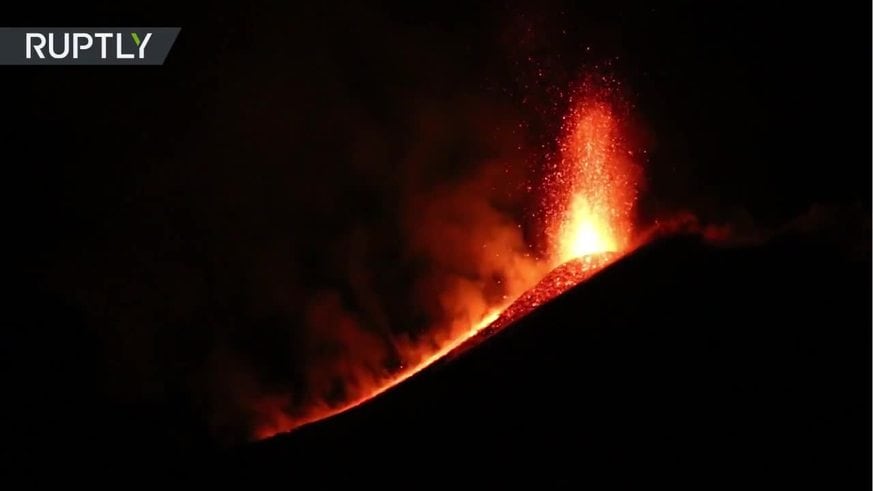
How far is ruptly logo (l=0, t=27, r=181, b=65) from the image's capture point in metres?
5.00

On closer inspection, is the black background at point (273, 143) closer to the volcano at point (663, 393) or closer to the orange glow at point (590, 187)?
the orange glow at point (590, 187)

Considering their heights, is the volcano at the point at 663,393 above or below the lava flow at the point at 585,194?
below

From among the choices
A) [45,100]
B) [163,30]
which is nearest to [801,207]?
[163,30]

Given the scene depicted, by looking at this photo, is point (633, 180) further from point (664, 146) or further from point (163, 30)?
point (163, 30)

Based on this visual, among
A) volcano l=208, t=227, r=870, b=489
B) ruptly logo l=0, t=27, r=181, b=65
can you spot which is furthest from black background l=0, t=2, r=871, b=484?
volcano l=208, t=227, r=870, b=489

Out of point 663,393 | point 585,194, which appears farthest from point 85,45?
point 663,393

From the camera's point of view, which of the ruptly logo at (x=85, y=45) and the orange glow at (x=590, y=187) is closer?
the ruptly logo at (x=85, y=45)

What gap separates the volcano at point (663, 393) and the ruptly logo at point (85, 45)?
8.65 feet

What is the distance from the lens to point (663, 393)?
3.47 meters

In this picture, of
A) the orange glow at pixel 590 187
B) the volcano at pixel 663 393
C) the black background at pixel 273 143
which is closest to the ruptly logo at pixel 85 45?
the black background at pixel 273 143

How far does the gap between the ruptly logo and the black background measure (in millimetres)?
61

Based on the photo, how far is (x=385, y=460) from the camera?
3.64 m

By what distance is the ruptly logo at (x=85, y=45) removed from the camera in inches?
197

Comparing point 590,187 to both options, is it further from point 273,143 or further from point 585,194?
point 273,143
